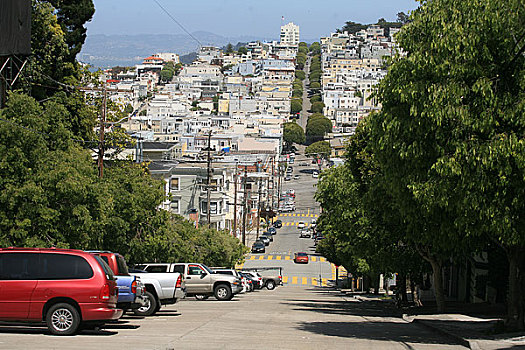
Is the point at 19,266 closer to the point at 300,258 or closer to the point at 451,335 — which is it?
the point at 451,335

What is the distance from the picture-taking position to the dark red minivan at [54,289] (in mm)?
16938

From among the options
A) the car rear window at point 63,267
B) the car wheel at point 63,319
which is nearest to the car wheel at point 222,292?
the car wheel at point 63,319

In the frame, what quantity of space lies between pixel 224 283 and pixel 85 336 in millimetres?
18304

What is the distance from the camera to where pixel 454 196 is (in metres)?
19.4

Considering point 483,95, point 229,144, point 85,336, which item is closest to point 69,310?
point 85,336

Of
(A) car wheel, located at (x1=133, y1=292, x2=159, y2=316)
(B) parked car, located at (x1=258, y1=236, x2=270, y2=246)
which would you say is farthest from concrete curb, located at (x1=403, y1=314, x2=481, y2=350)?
(B) parked car, located at (x1=258, y1=236, x2=270, y2=246)

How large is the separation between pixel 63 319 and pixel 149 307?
7.64m

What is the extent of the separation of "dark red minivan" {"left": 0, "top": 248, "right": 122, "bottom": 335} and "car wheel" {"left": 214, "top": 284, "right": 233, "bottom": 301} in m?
18.5

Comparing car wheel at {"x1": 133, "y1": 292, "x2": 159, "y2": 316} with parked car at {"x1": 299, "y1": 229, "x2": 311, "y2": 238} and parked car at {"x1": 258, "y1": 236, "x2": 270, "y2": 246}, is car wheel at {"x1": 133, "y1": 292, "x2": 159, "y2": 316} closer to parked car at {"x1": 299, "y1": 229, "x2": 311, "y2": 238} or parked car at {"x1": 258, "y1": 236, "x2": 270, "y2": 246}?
parked car at {"x1": 258, "y1": 236, "x2": 270, "y2": 246}

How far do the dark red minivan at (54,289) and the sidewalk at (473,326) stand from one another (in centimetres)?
879

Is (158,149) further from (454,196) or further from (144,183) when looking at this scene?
(454,196)

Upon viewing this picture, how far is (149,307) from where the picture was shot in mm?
24734

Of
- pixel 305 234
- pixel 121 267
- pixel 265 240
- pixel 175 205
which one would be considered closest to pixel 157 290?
pixel 121 267

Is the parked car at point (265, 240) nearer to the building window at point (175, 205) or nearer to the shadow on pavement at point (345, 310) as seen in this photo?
the building window at point (175, 205)
